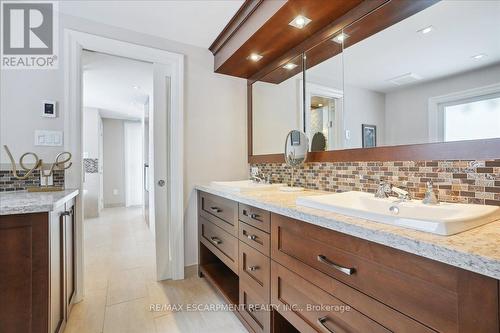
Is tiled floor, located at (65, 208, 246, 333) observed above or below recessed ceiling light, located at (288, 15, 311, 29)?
below

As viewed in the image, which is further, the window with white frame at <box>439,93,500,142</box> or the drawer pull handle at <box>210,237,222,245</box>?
the drawer pull handle at <box>210,237,222,245</box>

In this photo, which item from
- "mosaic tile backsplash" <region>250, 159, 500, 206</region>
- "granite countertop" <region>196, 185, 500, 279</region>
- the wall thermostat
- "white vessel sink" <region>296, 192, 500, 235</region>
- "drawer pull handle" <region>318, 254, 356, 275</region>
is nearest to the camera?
"granite countertop" <region>196, 185, 500, 279</region>

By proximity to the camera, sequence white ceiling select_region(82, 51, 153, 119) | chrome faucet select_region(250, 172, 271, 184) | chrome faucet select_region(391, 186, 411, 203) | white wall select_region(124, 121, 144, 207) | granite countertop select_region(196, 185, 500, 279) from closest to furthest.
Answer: granite countertop select_region(196, 185, 500, 279)
chrome faucet select_region(391, 186, 411, 203)
chrome faucet select_region(250, 172, 271, 184)
white ceiling select_region(82, 51, 153, 119)
white wall select_region(124, 121, 144, 207)

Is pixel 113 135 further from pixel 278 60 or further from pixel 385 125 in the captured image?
pixel 385 125

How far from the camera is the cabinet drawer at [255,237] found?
4.04 ft

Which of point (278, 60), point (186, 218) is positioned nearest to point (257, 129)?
point (278, 60)

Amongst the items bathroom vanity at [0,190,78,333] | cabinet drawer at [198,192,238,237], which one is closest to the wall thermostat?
bathroom vanity at [0,190,78,333]

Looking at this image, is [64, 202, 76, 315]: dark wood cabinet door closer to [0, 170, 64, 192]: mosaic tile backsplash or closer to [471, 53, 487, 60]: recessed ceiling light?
[0, 170, 64, 192]: mosaic tile backsplash

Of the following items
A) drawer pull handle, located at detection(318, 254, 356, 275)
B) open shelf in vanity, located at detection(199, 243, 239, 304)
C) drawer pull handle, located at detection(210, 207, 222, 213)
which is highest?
drawer pull handle, located at detection(210, 207, 222, 213)

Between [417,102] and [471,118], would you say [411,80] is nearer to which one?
[417,102]

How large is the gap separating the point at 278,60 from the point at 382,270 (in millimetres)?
1857

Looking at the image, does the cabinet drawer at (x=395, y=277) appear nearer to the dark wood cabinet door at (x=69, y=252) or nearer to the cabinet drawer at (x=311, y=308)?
the cabinet drawer at (x=311, y=308)

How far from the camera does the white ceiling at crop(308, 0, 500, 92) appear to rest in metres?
0.97

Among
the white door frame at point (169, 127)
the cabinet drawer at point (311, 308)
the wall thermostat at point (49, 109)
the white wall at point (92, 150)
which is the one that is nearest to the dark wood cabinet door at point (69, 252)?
the white door frame at point (169, 127)
